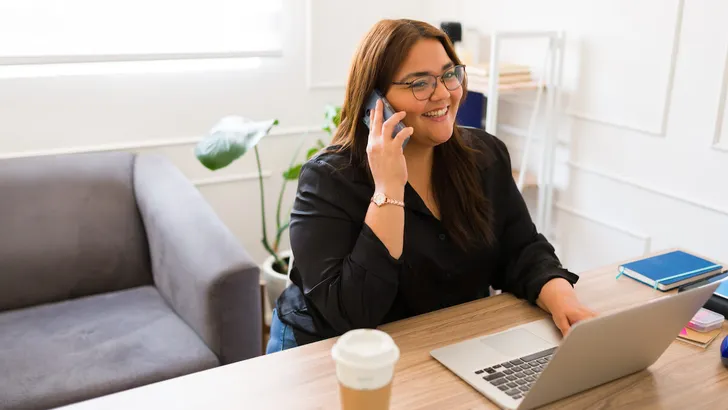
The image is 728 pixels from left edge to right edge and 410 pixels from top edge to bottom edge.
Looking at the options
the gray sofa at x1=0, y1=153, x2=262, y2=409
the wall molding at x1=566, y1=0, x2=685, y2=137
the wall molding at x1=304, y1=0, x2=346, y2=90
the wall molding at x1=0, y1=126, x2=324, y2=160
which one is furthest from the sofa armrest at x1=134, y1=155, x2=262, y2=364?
the wall molding at x1=566, y1=0, x2=685, y2=137

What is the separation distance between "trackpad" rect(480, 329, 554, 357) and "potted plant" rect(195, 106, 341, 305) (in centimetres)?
99

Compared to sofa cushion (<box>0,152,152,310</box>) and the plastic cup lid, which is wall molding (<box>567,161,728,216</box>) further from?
the plastic cup lid

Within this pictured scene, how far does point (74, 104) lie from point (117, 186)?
38 centimetres

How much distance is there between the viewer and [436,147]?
165 centimetres

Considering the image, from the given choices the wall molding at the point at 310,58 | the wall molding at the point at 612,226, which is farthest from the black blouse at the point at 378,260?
the wall molding at the point at 310,58

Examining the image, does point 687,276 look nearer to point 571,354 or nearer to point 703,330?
point 703,330

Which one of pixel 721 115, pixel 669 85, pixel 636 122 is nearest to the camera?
pixel 721 115

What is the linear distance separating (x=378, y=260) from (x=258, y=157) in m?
1.65

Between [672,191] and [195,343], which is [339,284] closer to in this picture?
[195,343]

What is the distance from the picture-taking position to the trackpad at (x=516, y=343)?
1.25 metres

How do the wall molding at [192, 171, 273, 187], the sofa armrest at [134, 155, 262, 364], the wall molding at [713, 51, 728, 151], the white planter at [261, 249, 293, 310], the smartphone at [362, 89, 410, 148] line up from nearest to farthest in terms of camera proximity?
the smartphone at [362, 89, 410, 148]
the sofa armrest at [134, 155, 262, 364]
the wall molding at [713, 51, 728, 151]
the white planter at [261, 249, 293, 310]
the wall molding at [192, 171, 273, 187]

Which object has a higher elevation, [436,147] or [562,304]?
[436,147]

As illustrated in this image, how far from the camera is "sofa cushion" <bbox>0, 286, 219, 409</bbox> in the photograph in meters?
1.84

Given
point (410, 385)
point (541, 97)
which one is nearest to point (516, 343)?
point (410, 385)
